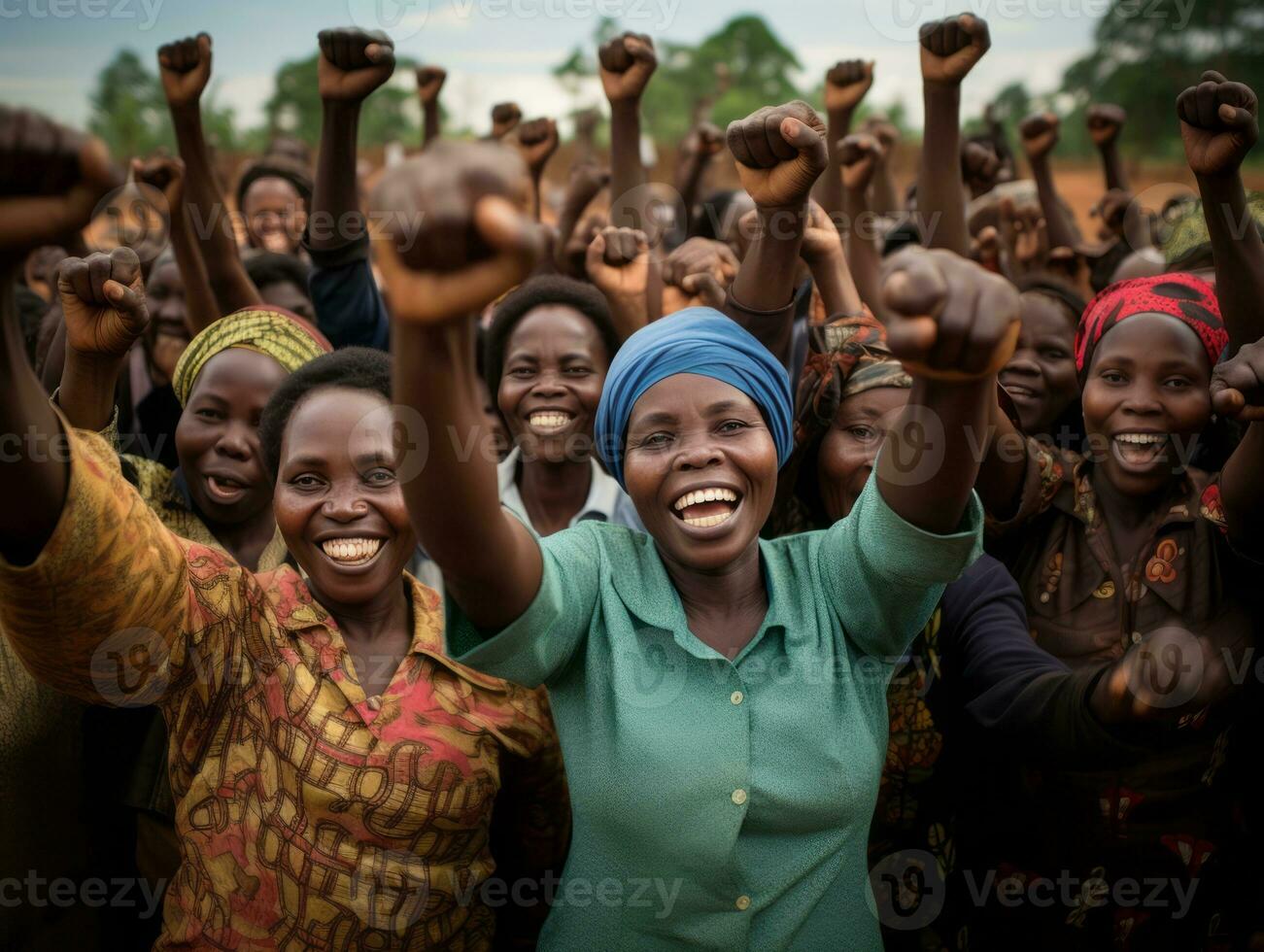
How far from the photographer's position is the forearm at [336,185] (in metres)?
3.29

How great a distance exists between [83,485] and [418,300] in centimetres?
67

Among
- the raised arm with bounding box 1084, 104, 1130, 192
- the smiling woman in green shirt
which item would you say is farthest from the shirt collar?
the raised arm with bounding box 1084, 104, 1130, 192

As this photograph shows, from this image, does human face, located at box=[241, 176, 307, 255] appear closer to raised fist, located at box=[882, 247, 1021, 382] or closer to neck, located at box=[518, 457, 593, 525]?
neck, located at box=[518, 457, 593, 525]

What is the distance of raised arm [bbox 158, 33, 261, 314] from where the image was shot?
369cm

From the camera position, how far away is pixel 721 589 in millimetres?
2170

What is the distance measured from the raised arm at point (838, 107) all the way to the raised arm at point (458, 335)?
2880 millimetres

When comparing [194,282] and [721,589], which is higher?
[194,282]

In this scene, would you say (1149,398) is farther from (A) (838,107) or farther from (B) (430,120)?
(B) (430,120)

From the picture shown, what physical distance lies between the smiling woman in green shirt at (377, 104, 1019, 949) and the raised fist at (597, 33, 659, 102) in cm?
163

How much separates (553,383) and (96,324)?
53.2 inches

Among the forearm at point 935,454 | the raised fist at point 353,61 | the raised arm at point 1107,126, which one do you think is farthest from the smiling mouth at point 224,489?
the raised arm at point 1107,126

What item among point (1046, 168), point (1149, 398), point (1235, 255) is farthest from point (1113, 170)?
point (1235, 255)

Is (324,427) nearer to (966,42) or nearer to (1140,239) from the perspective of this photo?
(966,42)

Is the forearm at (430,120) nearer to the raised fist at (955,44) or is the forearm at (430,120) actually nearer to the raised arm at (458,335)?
the raised fist at (955,44)
